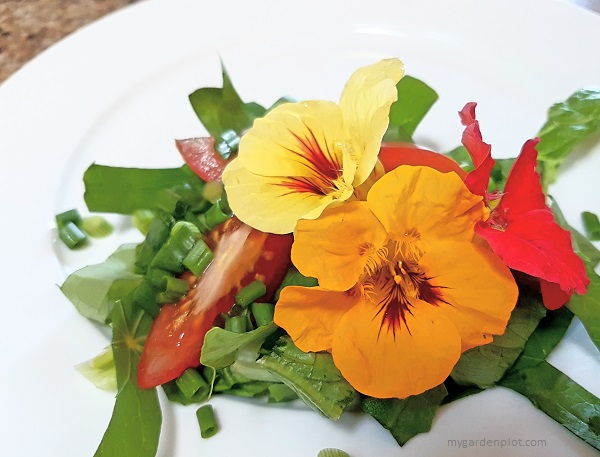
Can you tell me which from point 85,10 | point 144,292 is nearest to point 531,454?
point 144,292

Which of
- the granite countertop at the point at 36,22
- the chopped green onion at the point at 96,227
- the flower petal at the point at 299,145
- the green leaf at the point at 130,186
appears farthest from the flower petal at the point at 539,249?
the granite countertop at the point at 36,22

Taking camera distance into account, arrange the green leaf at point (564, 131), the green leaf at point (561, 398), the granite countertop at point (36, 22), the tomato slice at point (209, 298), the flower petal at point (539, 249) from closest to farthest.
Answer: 1. the flower petal at point (539, 249)
2. the green leaf at point (561, 398)
3. the tomato slice at point (209, 298)
4. the green leaf at point (564, 131)
5. the granite countertop at point (36, 22)

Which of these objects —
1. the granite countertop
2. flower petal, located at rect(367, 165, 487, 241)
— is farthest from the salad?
the granite countertop

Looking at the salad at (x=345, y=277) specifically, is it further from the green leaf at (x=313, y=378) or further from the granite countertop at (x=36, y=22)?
the granite countertop at (x=36, y=22)

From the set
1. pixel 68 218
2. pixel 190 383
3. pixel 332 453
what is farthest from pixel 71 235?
pixel 332 453

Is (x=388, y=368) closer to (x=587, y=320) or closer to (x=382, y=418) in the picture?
(x=382, y=418)

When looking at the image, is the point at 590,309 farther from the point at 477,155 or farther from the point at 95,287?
the point at 95,287
